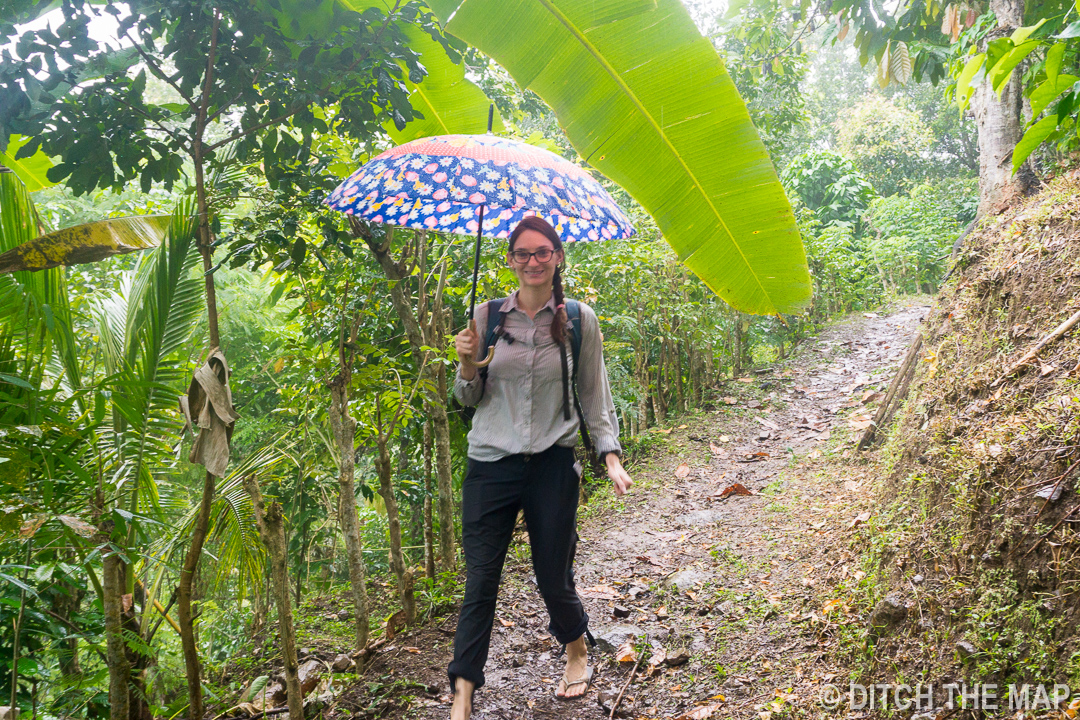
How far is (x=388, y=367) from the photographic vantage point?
148 inches

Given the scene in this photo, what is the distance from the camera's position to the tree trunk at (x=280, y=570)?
2.47m

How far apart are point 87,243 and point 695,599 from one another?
127 inches

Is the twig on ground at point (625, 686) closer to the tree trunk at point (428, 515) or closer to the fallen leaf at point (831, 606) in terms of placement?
the fallen leaf at point (831, 606)

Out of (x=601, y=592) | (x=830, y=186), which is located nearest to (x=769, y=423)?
(x=601, y=592)

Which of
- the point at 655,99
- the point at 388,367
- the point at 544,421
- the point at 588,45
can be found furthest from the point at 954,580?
the point at 388,367

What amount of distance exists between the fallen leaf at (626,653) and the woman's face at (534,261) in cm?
187

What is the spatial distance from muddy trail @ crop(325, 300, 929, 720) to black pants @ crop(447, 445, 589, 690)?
69 cm

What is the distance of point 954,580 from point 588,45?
2278mm

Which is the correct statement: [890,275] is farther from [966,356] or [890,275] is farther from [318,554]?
[318,554]

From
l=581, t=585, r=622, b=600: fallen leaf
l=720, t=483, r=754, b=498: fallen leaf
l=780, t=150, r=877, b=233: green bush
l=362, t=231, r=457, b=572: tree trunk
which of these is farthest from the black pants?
l=780, t=150, r=877, b=233: green bush

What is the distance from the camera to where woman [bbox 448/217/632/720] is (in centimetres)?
246

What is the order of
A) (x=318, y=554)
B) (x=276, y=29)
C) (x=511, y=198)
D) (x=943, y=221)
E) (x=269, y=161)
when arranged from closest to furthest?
(x=511, y=198), (x=276, y=29), (x=269, y=161), (x=318, y=554), (x=943, y=221)

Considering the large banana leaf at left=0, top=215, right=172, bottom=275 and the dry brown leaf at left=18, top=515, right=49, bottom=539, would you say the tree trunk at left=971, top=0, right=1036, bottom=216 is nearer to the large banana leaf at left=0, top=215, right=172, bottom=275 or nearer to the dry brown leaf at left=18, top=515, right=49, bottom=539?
the large banana leaf at left=0, top=215, right=172, bottom=275

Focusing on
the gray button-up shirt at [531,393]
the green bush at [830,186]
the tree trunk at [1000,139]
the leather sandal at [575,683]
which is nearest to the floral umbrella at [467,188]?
the gray button-up shirt at [531,393]
